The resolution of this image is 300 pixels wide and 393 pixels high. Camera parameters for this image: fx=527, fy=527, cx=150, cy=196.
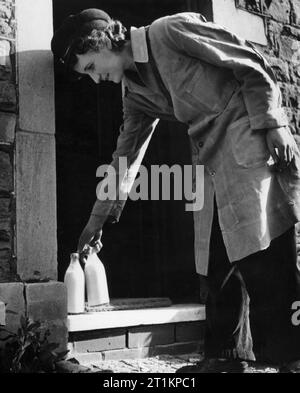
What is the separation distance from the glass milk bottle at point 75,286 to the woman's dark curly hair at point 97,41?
117cm

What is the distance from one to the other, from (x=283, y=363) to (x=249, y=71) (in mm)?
→ 1309

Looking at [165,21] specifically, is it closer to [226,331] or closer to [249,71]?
[249,71]

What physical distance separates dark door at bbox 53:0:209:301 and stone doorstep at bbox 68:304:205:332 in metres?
0.48

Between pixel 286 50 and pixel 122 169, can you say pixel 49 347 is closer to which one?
pixel 122 169

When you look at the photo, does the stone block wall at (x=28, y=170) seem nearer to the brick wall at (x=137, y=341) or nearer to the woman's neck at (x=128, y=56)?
the brick wall at (x=137, y=341)

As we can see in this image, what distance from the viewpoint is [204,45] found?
231cm

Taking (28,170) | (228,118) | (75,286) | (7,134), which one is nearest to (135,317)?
(75,286)

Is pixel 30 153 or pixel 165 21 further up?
pixel 165 21

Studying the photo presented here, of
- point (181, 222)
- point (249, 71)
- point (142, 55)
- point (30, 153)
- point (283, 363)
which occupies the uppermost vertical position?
point (142, 55)

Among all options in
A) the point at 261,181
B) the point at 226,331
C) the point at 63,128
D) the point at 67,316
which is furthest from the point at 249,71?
the point at 63,128

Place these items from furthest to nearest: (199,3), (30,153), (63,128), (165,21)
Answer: (63,128), (199,3), (30,153), (165,21)

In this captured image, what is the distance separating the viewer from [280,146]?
7.30ft

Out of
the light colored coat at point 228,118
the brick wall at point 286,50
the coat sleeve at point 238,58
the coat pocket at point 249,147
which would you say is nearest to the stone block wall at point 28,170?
the light colored coat at point 228,118

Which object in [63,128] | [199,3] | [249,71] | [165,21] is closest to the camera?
[249,71]
